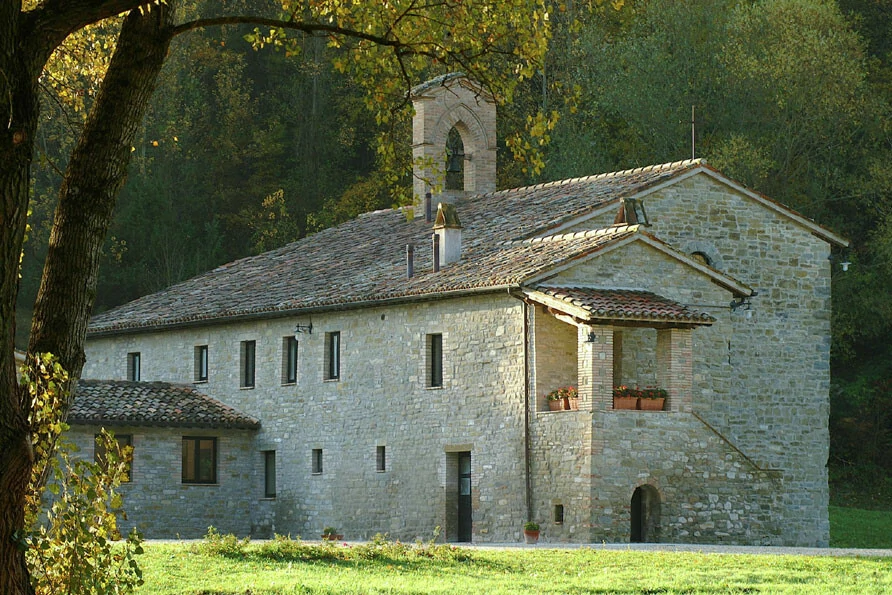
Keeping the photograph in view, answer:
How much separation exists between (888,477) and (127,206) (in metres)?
23.8

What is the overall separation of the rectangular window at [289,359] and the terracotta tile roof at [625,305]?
7.85 m

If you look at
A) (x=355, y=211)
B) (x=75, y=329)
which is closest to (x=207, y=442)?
(x=355, y=211)

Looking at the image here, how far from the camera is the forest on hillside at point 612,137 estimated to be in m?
42.7

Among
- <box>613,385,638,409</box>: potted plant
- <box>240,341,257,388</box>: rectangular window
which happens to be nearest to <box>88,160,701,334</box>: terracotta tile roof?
<box>240,341,257,388</box>: rectangular window

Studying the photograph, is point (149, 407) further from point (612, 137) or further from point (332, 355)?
point (612, 137)

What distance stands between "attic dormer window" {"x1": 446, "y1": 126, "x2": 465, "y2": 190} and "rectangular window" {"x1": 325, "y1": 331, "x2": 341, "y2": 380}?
503 centimetres

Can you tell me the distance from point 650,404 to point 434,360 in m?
4.67

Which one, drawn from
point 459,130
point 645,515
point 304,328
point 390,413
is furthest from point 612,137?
point 645,515

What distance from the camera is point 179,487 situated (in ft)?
102

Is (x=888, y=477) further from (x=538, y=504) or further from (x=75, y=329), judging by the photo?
(x=75, y=329)

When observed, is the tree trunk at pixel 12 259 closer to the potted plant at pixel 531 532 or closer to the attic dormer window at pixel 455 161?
the potted plant at pixel 531 532

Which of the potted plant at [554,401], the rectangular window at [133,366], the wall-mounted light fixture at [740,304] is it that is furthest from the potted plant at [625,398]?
the rectangular window at [133,366]

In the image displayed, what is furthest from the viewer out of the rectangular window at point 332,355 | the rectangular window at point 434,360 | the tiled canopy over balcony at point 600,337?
the rectangular window at point 332,355

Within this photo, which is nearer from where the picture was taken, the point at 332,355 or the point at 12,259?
the point at 12,259
